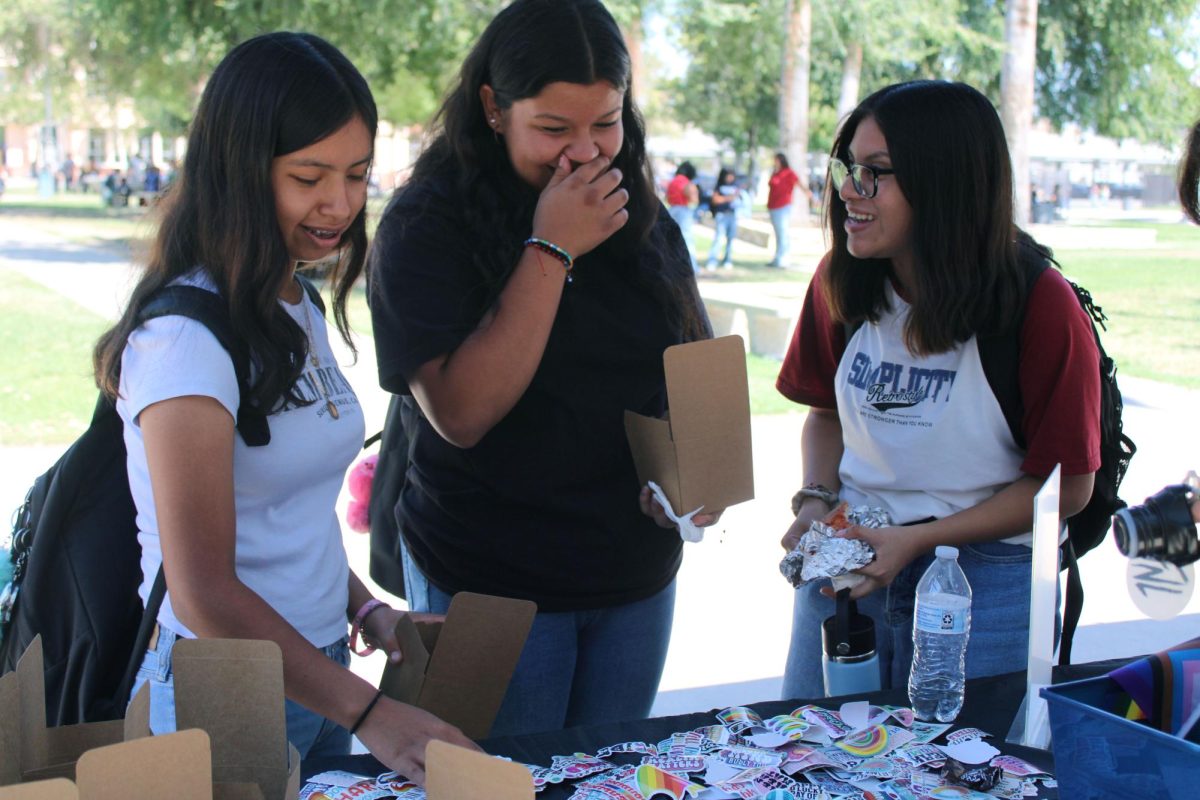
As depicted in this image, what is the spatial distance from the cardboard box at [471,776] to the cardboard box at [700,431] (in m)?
0.79

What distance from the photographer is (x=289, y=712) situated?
1.63 metres

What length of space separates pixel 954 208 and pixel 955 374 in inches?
11.7

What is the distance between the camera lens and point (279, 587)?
1.63 m

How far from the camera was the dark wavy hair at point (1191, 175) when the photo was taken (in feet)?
6.97

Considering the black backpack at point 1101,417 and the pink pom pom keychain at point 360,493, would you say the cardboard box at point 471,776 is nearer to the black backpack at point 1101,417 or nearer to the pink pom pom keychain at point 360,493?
the black backpack at point 1101,417

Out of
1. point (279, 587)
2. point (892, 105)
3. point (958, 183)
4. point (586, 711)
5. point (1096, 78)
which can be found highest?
point (1096, 78)

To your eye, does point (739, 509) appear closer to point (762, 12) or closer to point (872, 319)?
point (872, 319)

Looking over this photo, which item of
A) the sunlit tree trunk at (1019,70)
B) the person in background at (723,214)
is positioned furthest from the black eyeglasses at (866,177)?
the person in background at (723,214)

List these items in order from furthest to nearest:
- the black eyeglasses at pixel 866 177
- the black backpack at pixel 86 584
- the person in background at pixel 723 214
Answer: the person in background at pixel 723 214 → the black eyeglasses at pixel 866 177 → the black backpack at pixel 86 584

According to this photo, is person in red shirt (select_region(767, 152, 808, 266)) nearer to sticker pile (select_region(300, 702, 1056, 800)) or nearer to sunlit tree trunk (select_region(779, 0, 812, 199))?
sunlit tree trunk (select_region(779, 0, 812, 199))

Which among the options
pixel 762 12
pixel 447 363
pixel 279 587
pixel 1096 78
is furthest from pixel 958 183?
pixel 1096 78

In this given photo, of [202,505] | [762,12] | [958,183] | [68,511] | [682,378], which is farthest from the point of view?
[762,12]

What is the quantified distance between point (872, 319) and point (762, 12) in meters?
20.0

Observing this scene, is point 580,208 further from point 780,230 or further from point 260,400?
point 780,230
